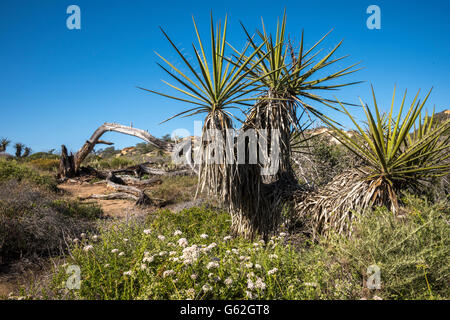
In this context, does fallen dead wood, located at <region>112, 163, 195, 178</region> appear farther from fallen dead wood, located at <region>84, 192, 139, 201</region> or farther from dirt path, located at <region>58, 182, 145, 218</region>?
fallen dead wood, located at <region>84, 192, 139, 201</region>

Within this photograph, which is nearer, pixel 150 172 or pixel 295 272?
pixel 295 272

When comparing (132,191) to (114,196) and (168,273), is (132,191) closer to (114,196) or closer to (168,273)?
(114,196)

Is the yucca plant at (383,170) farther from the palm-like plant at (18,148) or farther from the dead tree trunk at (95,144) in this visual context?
the palm-like plant at (18,148)

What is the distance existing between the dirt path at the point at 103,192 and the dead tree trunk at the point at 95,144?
1.40 meters

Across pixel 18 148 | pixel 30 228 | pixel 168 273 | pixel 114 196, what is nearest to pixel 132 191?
pixel 114 196

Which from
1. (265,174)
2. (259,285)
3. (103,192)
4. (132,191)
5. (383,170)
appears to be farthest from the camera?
(103,192)

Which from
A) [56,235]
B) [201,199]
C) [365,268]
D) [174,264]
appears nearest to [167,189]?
[201,199]

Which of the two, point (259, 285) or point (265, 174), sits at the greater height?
point (265, 174)

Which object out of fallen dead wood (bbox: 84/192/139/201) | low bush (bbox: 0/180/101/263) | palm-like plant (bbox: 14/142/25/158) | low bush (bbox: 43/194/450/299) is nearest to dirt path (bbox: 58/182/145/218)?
fallen dead wood (bbox: 84/192/139/201)

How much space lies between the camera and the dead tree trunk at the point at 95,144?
14.6 metres

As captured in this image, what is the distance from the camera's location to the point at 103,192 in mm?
12406

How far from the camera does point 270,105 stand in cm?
475

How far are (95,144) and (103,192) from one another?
578 centimetres
